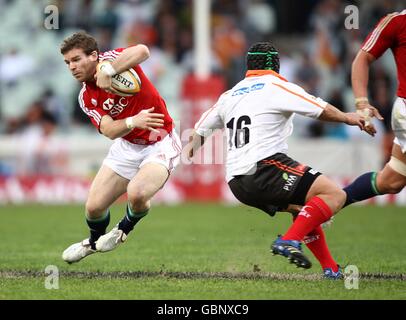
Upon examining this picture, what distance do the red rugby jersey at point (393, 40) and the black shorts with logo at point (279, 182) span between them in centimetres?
160

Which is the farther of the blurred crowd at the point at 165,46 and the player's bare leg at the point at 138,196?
the blurred crowd at the point at 165,46

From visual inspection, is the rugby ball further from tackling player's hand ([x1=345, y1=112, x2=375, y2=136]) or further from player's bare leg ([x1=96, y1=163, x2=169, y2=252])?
tackling player's hand ([x1=345, y1=112, x2=375, y2=136])

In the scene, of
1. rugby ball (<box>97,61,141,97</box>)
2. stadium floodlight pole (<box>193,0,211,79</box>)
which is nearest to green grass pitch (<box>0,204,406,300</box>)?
rugby ball (<box>97,61,141,97</box>)

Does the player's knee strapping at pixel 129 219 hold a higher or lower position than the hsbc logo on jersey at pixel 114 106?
lower

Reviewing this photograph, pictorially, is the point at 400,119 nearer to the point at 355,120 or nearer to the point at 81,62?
the point at 355,120

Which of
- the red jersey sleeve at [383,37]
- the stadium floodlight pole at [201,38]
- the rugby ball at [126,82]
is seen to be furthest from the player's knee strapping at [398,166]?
the stadium floodlight pole at [201,38]

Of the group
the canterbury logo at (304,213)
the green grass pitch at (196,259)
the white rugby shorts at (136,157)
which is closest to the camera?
the green grass pitch at (196,259)

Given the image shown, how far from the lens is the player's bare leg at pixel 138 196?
8.62 meters

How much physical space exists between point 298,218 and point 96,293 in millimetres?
1773

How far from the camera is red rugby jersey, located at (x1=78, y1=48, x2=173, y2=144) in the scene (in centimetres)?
871

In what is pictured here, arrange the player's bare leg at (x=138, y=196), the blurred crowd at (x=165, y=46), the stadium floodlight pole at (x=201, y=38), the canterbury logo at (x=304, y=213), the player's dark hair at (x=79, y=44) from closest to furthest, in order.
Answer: the canterbury logo at (x=304, y=213) < the player's dark hair at (x=79, y=44) < the player's bare leg at (x=138, y=196) < the stadium floodlight pole at (x=201, y=38) < the blurred crowd at (x=165, y=46)

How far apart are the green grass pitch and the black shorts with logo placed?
713 mm

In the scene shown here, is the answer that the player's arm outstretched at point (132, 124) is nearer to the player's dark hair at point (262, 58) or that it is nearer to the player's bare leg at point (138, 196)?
the player's bare leg at point (138, 196)
